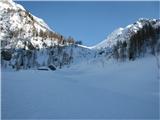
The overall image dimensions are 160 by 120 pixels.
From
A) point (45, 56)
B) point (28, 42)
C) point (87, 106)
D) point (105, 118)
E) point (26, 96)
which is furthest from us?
point (28, 42)

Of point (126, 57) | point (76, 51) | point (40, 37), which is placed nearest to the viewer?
point (126, 57)

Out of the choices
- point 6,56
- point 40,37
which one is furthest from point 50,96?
point 40,37

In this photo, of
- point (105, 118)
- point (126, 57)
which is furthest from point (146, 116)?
point (126, 57)

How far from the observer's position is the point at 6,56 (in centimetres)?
13562

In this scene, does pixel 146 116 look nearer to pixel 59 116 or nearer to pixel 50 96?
pixel 59 116

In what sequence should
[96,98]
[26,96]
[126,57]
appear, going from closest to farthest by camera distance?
1. [26,96]
2. [96,98]
3. [126,57]

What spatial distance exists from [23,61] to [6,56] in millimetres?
11910

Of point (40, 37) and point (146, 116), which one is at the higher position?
point (40, 37)

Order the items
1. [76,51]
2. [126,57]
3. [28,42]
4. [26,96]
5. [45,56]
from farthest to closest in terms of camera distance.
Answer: [28,42]
[76,51]
[45,56]
[126,57]
[26,96]

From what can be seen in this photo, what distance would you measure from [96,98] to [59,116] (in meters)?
4.46

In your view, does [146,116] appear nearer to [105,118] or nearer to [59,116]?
[105,118]

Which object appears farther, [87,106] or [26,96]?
[26,96]

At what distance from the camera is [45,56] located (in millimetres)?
146000

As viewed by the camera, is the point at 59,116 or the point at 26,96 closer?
the point at 59,116
